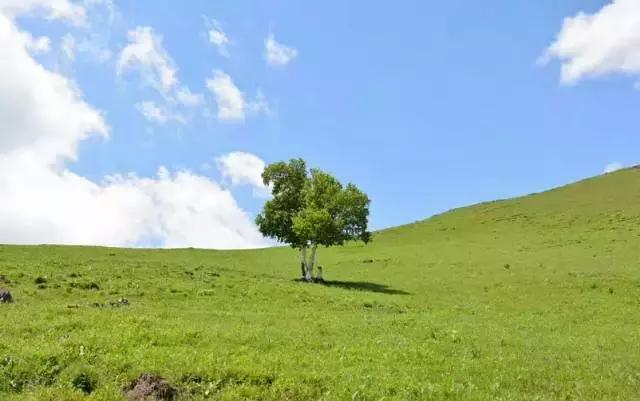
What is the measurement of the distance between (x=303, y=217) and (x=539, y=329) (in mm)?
28760

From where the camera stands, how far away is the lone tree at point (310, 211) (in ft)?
178

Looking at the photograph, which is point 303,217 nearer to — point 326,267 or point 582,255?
point 326,267

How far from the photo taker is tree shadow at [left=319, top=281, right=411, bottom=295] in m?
46.7

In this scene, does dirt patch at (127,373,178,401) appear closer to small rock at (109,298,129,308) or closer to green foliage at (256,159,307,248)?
small rock at (109,298,129,308)

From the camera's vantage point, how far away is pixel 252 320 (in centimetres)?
2616

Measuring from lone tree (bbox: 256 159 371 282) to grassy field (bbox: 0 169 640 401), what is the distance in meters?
4.04

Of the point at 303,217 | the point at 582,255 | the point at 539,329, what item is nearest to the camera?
the point at 539,329

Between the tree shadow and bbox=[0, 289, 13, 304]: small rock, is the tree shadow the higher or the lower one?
the higher one

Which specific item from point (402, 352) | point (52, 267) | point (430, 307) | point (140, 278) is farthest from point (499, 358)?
point (52, 267)

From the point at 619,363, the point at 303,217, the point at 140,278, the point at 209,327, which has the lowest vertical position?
the point at 619,363

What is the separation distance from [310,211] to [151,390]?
40.7m

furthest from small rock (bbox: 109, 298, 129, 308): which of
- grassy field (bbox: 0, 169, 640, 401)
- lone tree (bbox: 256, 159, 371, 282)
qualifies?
lone tree (bbox: 256, 159, 371, 282)

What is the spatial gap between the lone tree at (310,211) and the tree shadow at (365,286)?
2.47 metres

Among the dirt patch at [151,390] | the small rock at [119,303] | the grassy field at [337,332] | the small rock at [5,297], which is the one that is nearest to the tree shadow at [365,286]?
the grassy field at [337,332]
